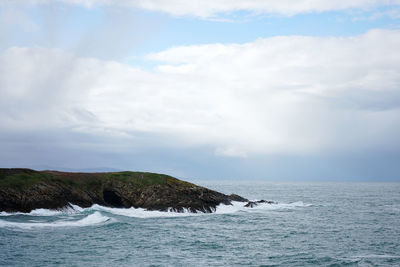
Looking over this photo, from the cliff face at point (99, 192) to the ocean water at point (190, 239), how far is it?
2613mm

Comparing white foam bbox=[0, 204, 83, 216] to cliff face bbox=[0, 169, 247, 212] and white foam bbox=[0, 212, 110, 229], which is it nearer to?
cliff face bbox=[0, 169, 247, 212]

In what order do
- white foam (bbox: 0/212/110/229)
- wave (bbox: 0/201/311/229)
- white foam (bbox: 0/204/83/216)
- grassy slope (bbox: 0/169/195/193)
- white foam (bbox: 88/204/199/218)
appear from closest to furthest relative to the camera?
white foam (bbox: 0/212/110/229)
wave (bbox: 0/201/311/229)
white foam (bbox: 0/204/83/216)
white foam (bbox: 88/204/199/218)
grassy slope (bbox: 0/169/195/193)

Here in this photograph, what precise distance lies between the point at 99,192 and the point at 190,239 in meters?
32.3

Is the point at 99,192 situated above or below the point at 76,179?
below

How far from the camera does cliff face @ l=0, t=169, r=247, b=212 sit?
60250 millimetres

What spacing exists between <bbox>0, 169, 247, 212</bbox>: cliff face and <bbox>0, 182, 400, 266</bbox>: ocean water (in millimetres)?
2613

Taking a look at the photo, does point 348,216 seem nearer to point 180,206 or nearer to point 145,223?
point 180,206

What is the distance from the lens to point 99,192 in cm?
7019

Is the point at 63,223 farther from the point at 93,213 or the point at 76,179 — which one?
the point at 76,179

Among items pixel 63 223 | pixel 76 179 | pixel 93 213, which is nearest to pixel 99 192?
pixel 76 179

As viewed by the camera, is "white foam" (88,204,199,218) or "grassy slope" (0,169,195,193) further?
"grassy slope" (0,169,195,193)

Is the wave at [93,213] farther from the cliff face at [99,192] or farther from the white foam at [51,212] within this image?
the cliff face at [99,192]

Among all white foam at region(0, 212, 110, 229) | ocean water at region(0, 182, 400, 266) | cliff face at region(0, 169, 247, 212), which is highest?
cliff face at region(0, 169, 247, 212)

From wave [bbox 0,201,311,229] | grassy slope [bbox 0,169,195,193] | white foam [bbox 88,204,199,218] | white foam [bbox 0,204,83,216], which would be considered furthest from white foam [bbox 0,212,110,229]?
grassy slope [bbox 0,169,195,193]
